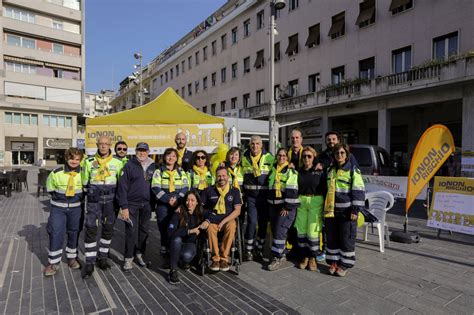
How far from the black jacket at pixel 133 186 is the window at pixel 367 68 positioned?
1680cm

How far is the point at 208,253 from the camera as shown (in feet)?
14.3

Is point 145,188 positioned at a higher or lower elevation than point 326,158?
lower

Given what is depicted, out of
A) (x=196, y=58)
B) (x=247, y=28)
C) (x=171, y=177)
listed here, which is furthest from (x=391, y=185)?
(x=196, y=58)

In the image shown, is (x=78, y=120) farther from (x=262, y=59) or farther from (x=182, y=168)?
(x=182, y=168)

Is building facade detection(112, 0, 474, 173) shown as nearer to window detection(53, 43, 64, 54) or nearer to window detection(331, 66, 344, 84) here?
window detection(331, 66, 344, 84)

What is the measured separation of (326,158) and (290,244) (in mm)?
1516

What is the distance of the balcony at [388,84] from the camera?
13.4 metres

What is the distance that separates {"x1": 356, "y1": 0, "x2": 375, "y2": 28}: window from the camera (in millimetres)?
17766

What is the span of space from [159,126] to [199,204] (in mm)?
3735

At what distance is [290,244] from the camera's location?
16.4 ft

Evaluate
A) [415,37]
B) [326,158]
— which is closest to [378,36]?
[415,37]

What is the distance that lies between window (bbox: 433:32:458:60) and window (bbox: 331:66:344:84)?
5.48 m

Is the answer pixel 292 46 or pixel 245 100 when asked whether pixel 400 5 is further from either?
pixel 245 100

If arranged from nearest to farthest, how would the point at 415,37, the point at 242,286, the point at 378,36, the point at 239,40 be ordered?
1. the point at 242,286
2. the point at 415,37
3. the point at 378,36
4. the point at 239,40
